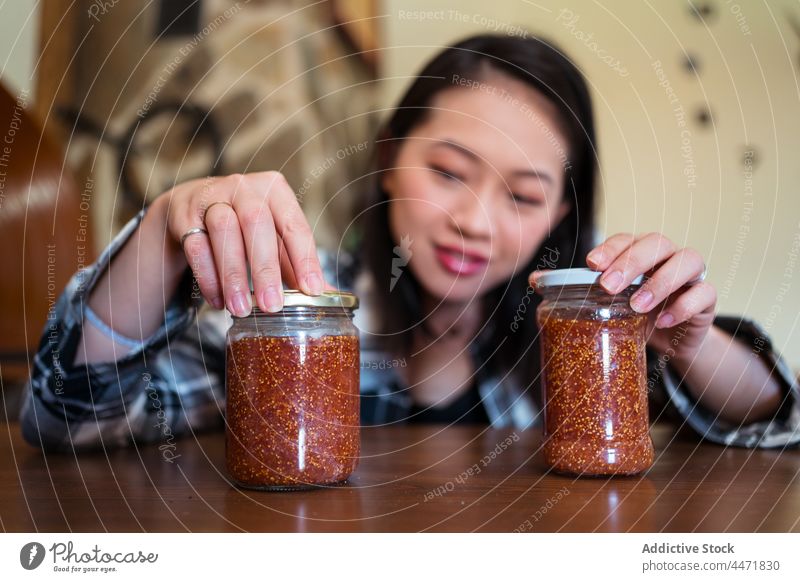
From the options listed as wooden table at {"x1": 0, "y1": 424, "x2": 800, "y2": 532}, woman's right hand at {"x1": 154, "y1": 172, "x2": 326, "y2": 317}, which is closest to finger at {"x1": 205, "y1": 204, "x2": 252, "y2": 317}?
woman's right hand at {"x1": 154, "y1": 172, "x2": 326, "y2": 317}

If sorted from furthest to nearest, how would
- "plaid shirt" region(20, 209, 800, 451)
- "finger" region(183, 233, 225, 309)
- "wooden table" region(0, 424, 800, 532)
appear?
1. "plaid shirt" region(20, 209, 800, 451)
2. "finger" region(183, 233, 225, 309)
3. "wooden table" region(0, 424, 800, 532)

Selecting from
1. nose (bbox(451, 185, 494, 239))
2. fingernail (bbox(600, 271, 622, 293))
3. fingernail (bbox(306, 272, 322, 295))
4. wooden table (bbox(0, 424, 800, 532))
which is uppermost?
nose (bbox(451, 185, 494, 239))

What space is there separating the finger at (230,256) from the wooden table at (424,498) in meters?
0.11

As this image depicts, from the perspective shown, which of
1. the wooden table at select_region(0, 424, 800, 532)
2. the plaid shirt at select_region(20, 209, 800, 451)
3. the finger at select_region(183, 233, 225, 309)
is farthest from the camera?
the plaid shirt at select_region(20, 209, 800, 451)

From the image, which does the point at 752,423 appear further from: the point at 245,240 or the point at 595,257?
the point at 245,240

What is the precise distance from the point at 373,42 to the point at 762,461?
957 mm

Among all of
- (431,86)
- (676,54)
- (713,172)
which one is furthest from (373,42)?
(713,172)

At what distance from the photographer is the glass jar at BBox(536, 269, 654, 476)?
16.6 inches

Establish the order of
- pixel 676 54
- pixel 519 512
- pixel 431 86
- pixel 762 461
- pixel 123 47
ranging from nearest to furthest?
1. pixel 519 512
2. pixel 762 461
3. pixel 431 86
4. pixel 676 54
5. pixel 123 47

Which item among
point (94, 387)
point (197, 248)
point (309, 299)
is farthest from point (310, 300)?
point (94, 387)

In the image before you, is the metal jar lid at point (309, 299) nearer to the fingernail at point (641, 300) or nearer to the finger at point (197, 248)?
the finger at point (197, 248)

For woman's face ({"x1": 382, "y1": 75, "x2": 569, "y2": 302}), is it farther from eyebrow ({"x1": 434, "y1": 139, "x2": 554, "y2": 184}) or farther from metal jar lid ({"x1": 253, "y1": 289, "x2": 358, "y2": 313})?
metal jar lid ({"x1": 253, "y1": 289, "x2": 358, "y2": 313})
